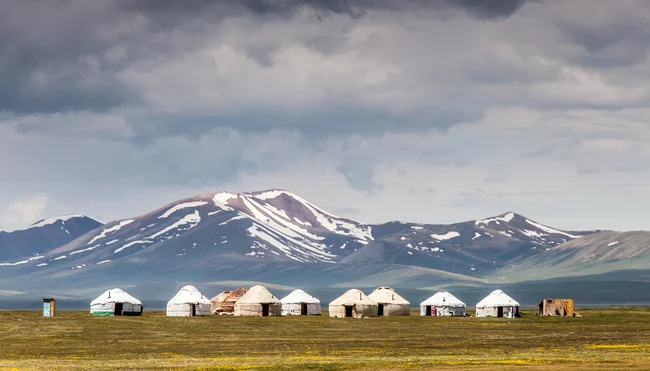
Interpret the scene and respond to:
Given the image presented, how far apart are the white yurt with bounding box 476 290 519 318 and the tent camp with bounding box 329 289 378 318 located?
19.3 meters

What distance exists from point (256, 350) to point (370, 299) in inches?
3402

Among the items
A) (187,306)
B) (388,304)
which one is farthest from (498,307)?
(187,306)

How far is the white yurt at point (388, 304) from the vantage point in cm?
16575

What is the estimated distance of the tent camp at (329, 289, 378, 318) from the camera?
158 m

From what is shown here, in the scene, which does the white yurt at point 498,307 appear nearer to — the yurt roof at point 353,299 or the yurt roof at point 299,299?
the yurt roof at point 353,299

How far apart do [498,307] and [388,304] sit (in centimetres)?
1753

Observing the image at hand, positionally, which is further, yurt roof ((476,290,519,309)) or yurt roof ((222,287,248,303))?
yurt roof ((222,287,248,303))

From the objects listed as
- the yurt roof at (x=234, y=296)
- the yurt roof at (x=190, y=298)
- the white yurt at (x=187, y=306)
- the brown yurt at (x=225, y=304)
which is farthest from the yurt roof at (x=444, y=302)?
the yurt roof at (x=190, y=298)

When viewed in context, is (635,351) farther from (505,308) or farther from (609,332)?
(505,308)

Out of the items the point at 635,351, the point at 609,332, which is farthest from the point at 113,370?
the point at 609,332

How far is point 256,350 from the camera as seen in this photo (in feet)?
260

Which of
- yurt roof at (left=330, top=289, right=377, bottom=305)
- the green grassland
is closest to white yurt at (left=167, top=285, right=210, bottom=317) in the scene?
yurt roof at (left=330, top=289, right=377, bottom=305)

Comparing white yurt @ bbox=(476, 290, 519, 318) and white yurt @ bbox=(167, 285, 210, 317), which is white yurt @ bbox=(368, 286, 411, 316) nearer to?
white yurt @ bbox=(476, 290, 519, 318)

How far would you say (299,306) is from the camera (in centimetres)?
17338
